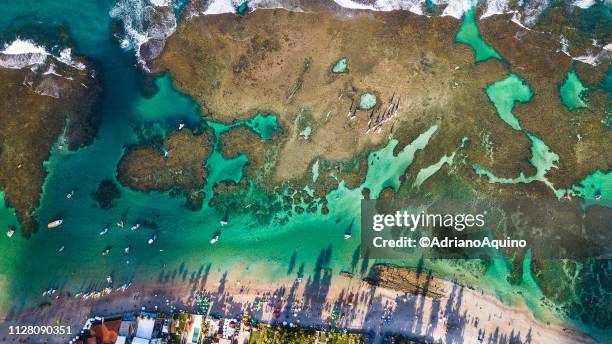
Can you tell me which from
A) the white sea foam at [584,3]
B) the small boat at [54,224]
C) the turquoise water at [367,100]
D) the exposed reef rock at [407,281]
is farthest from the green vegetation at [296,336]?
the white sea foam at [584,3]

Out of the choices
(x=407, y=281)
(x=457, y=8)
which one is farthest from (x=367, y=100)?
(x=407, y=281)

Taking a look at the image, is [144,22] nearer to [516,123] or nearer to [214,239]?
[214,239]

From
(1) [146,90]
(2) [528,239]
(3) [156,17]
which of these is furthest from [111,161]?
(2) [528,239]

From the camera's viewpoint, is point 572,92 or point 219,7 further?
point 572,92

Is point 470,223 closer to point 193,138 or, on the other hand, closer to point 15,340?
point 193,138

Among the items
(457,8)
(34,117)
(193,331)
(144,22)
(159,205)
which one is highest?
(457,8)

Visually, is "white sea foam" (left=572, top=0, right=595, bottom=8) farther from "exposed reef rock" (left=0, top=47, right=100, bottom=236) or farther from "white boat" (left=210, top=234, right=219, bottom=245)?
"exposed reef rock" (left=0, top=47, right=100, bottom=236)

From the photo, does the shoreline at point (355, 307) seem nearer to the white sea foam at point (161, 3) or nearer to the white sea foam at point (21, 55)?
the white sea foam at point (21, 55)
